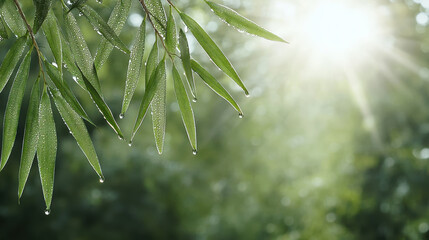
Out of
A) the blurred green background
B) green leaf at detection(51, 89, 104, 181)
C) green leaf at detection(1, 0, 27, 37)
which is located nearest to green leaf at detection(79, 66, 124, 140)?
green leaf at detection(51, 89, 104, 181)

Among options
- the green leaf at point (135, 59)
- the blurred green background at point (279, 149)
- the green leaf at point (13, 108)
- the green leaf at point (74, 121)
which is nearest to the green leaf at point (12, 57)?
the green leaf at point (13, 108)

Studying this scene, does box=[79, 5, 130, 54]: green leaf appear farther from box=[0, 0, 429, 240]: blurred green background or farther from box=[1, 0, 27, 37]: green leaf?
box=[0, 0, 429, 240]: blurred green background

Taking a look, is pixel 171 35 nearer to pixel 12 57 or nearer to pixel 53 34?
pixel 53 34

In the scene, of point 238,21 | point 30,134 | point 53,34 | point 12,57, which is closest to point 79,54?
point 53,34

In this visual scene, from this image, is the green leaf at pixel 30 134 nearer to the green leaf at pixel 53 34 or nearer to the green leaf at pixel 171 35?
the green leaf at pixel 53 34

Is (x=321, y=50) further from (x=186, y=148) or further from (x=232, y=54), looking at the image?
(x=186, y=148)

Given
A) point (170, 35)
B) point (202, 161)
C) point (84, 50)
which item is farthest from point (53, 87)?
point (202, 161)
